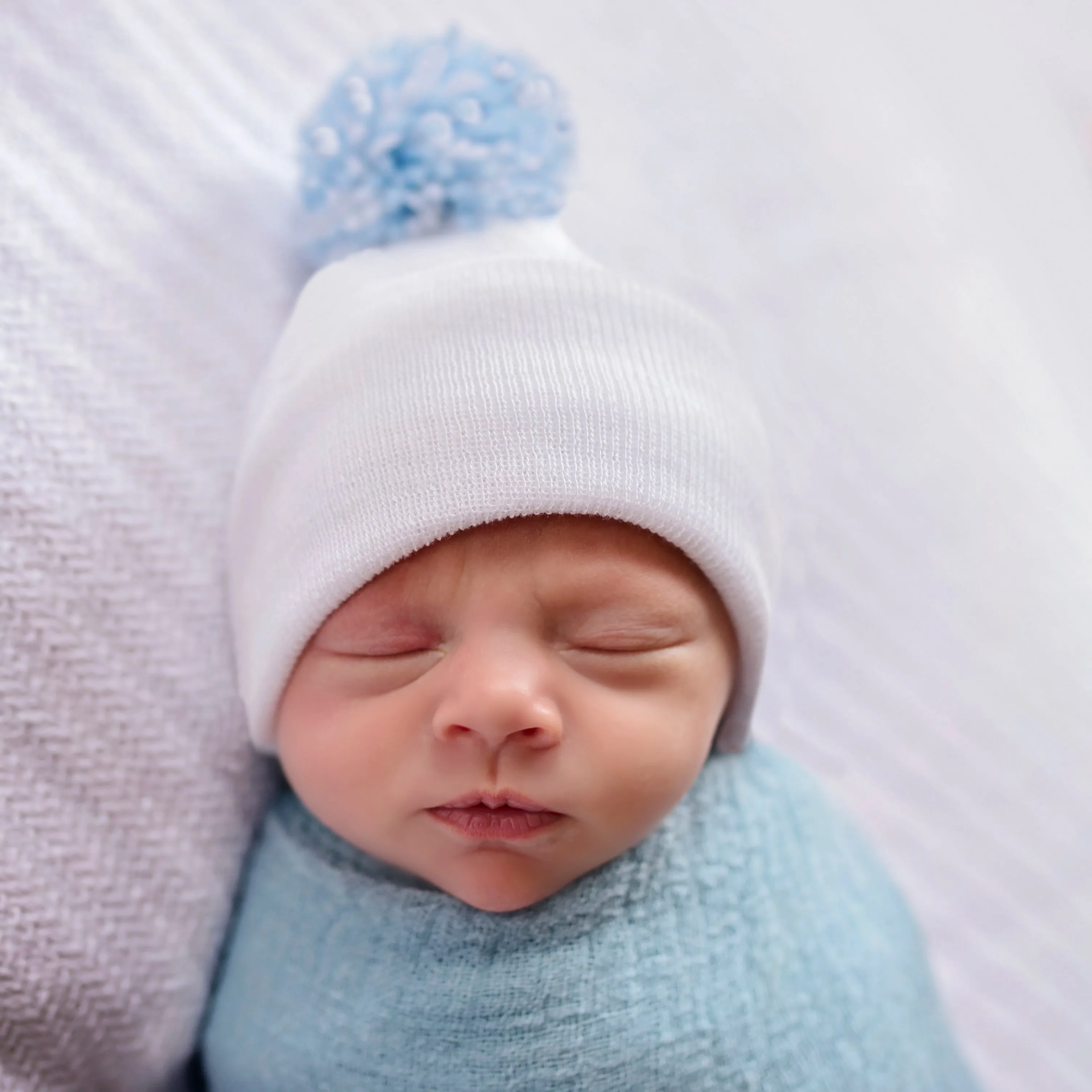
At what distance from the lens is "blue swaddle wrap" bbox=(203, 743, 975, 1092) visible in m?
0.77

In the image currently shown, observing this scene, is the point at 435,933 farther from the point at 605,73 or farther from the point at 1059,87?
the point at 1059,87

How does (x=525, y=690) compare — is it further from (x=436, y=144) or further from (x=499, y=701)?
(x=436, y=144)

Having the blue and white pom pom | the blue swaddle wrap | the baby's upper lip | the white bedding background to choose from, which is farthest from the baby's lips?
the blue and white pom pom

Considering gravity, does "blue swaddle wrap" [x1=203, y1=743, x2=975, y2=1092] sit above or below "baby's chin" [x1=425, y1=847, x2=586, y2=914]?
below

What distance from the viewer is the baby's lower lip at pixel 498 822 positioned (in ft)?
2.45

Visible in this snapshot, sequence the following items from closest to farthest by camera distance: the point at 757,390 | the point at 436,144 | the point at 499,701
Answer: the point at 499,701 < the point at 436,144 < the point at 757,390

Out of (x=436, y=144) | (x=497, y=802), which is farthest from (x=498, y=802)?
(x=436, y=144)

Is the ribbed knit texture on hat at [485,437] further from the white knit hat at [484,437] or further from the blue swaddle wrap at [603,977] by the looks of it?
the blue swaddle wrap at [603,977]

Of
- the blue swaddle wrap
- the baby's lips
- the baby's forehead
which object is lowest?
the blue swaddle wrap

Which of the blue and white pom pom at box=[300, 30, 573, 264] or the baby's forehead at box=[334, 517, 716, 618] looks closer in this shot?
the baby's forehead at box=[334, 517, 716, 618]

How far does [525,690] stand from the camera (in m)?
0.70

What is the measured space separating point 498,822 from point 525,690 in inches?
4.4

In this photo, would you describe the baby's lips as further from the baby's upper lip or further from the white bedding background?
the white bedding background

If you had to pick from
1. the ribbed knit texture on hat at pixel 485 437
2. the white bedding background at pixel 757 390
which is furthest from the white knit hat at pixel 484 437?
the white bedding background at pixel 757 390
